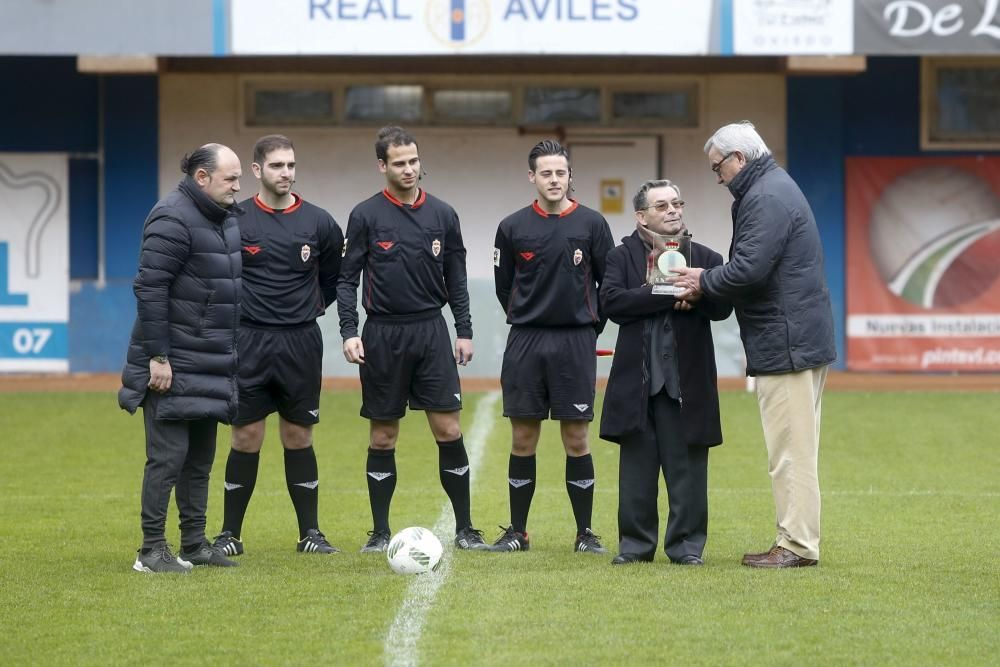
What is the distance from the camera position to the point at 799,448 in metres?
7.26

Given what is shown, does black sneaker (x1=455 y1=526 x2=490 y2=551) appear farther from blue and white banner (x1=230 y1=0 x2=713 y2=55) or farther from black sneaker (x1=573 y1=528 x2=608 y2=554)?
blue and white banner (x1=230 y1=0 x2=713 y2=55)

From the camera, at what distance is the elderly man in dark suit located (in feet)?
24.6

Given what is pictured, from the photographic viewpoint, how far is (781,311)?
7.22 metres

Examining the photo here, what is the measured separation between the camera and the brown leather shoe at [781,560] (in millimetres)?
7332

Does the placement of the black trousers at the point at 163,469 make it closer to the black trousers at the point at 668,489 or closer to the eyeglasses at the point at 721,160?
the black trousers at the point at 668,489

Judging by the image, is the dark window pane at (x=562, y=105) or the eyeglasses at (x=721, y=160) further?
the dark window pane at (x=562, y=105)

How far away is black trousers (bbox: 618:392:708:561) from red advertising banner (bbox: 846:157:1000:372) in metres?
11.8

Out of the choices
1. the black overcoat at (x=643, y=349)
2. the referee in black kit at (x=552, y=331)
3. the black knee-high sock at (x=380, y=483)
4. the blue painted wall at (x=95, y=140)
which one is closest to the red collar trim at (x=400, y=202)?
the referee in black kit at (x=552, y=331)

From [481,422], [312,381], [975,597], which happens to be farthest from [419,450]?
[975,597]

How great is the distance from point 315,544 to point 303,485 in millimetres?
327

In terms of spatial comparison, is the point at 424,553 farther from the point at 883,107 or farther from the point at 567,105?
the point at 883,107

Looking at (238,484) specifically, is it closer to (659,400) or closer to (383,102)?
(659,400)

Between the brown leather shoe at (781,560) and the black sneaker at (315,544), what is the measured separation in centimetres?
215

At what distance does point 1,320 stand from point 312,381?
1137cm
